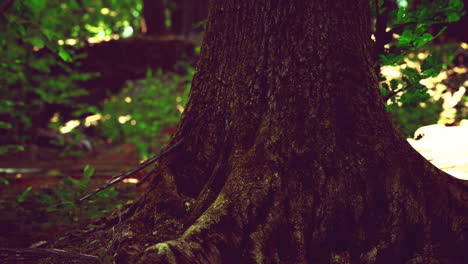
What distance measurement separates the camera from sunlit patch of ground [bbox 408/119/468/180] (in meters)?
2.41

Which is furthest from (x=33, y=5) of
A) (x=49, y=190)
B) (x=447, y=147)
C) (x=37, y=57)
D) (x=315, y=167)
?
(x=447, y=147)

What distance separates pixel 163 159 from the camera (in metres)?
2.42

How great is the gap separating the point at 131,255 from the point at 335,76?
1.37 m

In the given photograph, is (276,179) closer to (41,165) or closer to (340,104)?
(340,104)

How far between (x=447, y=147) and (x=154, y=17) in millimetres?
11785

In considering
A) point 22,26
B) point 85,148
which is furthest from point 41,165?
point 22,26

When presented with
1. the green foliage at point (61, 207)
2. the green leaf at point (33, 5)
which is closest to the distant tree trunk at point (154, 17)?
the green leaf at point (33, 5)

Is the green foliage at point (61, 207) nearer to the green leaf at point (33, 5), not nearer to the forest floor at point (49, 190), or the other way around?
the forest floor at point (49, 190)

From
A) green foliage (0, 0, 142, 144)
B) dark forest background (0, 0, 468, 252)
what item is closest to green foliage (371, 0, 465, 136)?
dark forest background (0, 0, 468, 252)

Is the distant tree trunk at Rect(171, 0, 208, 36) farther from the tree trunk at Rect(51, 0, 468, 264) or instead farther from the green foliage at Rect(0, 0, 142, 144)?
the tree trunk at Rect(51, 0, 468, 264)

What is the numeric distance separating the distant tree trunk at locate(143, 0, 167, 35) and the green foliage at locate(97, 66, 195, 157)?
14.7 ft

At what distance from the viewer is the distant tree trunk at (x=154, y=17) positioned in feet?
41.4

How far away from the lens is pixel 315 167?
1.88 m

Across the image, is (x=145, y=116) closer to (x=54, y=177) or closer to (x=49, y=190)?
(x=54, y=177)
